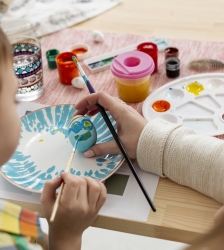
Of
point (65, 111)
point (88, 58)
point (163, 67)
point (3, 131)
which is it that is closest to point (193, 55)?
point (163, 67)

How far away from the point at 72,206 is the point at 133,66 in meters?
0.42

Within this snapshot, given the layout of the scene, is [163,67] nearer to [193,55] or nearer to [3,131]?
[193,55]

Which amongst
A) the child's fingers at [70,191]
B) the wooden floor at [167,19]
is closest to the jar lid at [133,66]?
the wooden floor at [167,19]

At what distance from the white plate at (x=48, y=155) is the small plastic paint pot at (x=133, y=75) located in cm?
10

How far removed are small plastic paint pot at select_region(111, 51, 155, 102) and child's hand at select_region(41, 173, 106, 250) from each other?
1.05 ft

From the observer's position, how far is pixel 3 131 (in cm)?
67

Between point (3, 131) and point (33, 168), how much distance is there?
0.24 metres

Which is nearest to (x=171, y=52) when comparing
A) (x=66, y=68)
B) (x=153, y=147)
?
(x=66, y=68)

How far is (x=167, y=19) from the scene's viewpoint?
135 cm

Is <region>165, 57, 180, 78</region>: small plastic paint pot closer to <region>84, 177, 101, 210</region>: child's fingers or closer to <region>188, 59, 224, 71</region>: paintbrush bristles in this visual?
<region>188, 59, 224, 71</region>: paintbrush bristles

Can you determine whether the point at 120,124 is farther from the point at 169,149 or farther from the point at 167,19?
the point at 167,19

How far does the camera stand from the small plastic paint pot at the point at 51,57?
1.19m

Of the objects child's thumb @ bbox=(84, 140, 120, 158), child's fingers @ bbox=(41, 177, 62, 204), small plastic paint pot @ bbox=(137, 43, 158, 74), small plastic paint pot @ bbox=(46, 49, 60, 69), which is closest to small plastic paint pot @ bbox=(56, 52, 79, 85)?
small plastic paint pot @ bbox=(46, 49, 60, 69)

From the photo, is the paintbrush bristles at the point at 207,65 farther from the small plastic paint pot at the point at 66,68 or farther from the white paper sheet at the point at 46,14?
the white paper sheet at the point at 46,14
